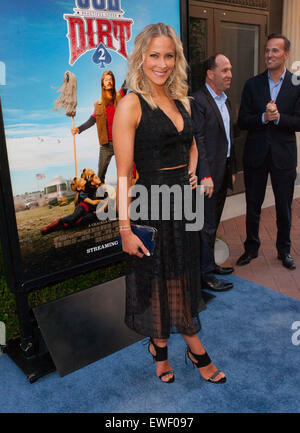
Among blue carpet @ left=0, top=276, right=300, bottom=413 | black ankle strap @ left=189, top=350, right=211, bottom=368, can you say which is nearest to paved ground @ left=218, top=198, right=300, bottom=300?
blue carpet @ left=0, top=276, right=300, bottom=413

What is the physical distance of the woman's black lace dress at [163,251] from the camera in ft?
6.77

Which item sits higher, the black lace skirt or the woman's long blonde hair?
the woman's long blonde hair

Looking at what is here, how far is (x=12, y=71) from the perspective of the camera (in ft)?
7.39

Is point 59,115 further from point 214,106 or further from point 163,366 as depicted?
point 163,366

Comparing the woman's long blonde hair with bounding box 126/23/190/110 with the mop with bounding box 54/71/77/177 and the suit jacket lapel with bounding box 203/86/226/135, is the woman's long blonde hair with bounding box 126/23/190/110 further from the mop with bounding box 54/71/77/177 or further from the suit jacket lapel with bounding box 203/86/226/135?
the suit jacket lapel with bounding box 203/86/226/135

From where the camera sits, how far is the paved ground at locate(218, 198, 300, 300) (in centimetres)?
371

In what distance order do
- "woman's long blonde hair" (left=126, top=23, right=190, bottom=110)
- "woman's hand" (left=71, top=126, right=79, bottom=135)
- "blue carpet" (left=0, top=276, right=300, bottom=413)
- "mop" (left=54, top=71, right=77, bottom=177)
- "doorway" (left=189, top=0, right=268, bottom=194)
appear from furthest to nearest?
1. "doorway" (left=189, top=0, right=268, bottom=194)
2. "woman's hand" (left=71, top=126, right=79, bottom=135)
3. "mop" (left=54, top=71, right=77, bottom=177)
4. "blue carpet" (left=0, top=276, right=300, bottom=413)
5. "woman's long blonde hair" (left=126, top=23, right=190, bottom=110)

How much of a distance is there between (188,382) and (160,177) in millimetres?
1226

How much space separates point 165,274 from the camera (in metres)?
2.26

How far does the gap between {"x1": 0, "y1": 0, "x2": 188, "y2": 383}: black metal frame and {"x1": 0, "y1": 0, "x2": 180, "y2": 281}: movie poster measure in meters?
0.04

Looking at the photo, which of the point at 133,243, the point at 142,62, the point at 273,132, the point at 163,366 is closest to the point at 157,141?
the point at 142,62

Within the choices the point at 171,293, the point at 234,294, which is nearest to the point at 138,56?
the point at 171,293

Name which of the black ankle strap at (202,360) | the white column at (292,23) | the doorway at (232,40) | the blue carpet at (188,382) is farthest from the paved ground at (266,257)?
the white column at (292,23)

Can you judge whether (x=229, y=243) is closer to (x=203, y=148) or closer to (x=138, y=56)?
(x=203, y=148)
